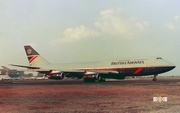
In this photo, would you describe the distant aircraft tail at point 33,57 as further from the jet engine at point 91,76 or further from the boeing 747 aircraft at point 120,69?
the jet engine at point 91,76

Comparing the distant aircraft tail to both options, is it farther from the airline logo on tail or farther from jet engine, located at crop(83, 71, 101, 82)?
jet engine, located at crop(83, 71, 101, 82)

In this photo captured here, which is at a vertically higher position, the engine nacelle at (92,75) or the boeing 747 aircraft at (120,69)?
the boeing 747 aircraft at (120,69)

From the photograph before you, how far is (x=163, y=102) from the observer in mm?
11844

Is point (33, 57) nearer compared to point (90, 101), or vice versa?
point (90, 101)

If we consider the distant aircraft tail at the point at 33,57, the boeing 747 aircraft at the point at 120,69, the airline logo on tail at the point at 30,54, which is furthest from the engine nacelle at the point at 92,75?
the airline logo on tail at the point at 30,54

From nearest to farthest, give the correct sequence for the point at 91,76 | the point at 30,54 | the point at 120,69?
the point at 91,76, the point at 120,69, the point at 30,54

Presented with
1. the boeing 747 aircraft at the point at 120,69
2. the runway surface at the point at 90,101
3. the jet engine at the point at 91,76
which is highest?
the boeing 747 aircraft at the point at 120,69

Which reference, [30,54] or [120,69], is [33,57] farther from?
[120,69]

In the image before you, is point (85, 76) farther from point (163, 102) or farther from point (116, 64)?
point (163, 102)

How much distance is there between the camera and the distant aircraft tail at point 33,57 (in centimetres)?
5528

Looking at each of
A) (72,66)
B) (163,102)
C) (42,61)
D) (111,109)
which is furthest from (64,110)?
(42,61)

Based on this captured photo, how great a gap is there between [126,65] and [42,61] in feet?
75.3

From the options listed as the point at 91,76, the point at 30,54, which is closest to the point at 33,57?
the point at 30,54

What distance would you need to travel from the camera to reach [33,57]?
55250mm
